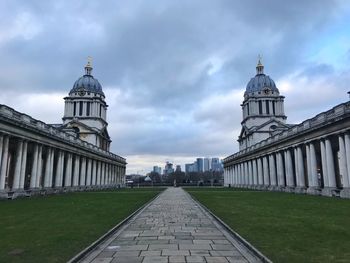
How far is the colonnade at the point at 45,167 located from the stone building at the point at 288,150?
39.8 meters

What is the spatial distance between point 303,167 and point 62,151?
42416 mm

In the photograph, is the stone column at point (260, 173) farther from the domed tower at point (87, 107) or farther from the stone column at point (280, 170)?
the domed tower at point (87, 107)

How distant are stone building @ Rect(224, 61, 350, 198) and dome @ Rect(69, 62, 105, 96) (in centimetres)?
5496

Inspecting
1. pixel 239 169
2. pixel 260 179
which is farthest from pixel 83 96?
pixel 260 179

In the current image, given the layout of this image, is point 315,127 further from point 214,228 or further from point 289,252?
point 289,252

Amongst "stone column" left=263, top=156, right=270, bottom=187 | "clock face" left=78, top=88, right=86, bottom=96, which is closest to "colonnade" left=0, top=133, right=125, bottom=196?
"clock face" left=78, top=88, right=86, bottom=96

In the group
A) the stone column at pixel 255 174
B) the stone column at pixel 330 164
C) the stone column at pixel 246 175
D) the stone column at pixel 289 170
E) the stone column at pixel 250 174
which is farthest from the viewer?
the stone column at pixel 246 175

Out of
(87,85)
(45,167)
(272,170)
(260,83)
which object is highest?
(260,83)

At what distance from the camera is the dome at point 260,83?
4828 inches

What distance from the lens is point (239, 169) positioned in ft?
364

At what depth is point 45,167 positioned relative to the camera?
2226 inches

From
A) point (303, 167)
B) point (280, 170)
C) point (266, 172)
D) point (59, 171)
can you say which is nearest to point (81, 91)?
point (59, 171)

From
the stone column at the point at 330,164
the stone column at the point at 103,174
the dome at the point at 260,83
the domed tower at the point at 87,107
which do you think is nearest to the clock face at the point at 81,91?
the domed tower at the point at 87,107

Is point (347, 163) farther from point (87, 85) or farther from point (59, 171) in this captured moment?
point (87, 85)
